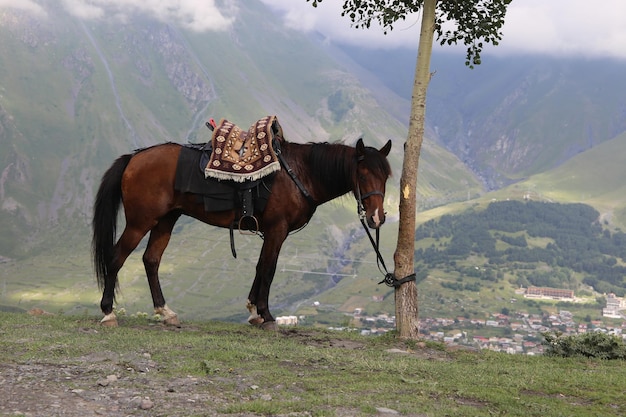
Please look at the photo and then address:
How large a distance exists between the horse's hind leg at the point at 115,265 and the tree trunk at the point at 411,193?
4602 millimetres

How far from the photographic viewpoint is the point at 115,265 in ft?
41.4

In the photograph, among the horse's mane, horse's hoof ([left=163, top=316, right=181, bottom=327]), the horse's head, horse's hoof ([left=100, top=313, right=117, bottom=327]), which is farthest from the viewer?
horse's hoof ([left=163, top=316, right=181, bottom=327])

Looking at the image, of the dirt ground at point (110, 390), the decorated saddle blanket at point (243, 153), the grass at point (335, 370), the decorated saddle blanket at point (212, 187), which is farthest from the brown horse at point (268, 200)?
the dirt ground at point (110, 390)

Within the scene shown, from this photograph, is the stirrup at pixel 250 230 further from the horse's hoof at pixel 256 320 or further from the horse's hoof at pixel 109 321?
the horse's hoof at pixel 109 321

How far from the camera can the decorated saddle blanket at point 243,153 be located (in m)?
11.8

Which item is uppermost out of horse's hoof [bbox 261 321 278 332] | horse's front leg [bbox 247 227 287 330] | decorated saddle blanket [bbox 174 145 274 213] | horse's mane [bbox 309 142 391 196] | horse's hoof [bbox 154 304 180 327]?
horse's mane [bbox 309 142 391 196]

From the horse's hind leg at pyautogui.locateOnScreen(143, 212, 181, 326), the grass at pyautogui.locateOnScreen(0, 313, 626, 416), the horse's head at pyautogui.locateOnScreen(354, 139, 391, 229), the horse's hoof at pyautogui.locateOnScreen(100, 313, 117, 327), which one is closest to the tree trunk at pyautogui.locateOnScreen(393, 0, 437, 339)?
the grass at pyautogui.locateOnScreen(0, 313, 626, 416)

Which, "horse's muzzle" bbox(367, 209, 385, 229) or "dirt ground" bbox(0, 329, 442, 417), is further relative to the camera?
"horse's muzzle" bbox(367, 209, 385, 229)

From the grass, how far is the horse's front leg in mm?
348

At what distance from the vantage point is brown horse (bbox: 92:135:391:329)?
38.7 feet

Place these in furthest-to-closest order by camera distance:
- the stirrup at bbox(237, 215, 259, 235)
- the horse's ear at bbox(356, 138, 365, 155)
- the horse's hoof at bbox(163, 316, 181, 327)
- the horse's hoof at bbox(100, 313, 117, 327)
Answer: the horse's hoof at bbox(163, 316, 181, 327) < the horse's hoof at bbox(100, 313, 117, 327) < the stirrup at bbox(237, 215, 259, 235) < the horse's ear at bbox(356, 138, 365, 155)

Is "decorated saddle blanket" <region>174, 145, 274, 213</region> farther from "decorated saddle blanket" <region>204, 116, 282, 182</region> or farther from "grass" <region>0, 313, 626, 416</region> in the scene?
"grass" <region>0, 313, 626, 416</region>

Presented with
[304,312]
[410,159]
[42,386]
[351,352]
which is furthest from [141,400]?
[304,312]

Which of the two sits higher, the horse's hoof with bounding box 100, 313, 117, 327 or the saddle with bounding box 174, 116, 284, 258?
the saddle with bounding box 174, 116, 284, 258
